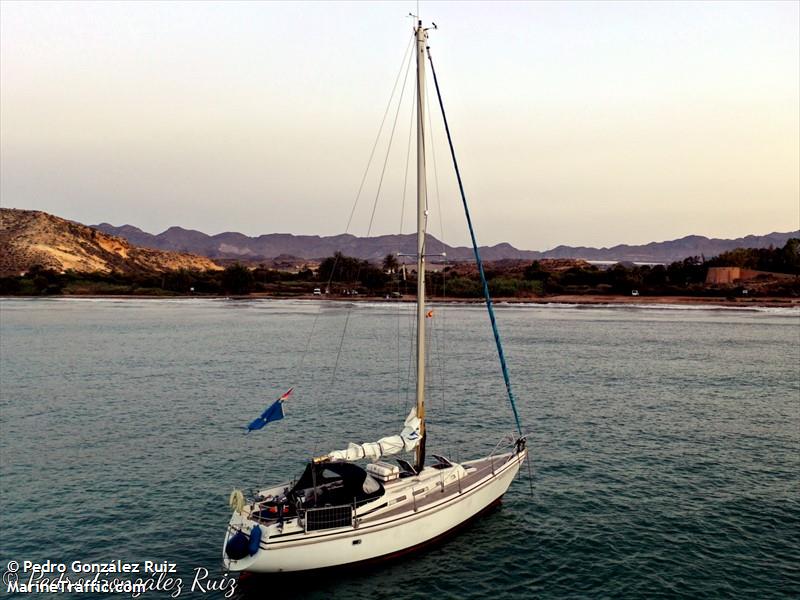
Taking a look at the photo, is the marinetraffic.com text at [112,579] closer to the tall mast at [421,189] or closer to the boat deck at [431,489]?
the boat deck at [431,489]

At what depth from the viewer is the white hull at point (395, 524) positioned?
662 inches

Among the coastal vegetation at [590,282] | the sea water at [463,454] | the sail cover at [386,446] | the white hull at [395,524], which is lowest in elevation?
the sea water at [463,454]

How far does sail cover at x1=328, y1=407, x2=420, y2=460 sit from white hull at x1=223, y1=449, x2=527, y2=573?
3.76ft

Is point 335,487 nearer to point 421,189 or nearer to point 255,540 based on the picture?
point 255,540

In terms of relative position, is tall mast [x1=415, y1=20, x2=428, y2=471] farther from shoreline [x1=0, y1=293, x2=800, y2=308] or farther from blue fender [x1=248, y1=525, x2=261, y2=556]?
shoreline [x1=0, y1=293, x2=800, y2=308]

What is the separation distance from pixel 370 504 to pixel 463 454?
11.9 m

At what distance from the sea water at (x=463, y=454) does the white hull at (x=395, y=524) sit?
88 cm

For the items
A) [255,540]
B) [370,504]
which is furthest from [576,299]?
[255,540]

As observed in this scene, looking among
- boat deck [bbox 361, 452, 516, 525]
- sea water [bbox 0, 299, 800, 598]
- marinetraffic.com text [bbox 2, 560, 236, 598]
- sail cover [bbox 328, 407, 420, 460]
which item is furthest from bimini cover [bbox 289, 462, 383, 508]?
marinetraffic.com text [bbox 2, 560, 236, 598]

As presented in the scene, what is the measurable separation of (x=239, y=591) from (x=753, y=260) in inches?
7497

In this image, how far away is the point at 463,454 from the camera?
29.8m

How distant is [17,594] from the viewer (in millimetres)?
18000

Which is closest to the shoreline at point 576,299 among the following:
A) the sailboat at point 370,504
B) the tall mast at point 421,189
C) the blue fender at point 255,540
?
the sailboat at point 370,504

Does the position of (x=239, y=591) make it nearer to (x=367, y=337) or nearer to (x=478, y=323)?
(x=367, y=337)
